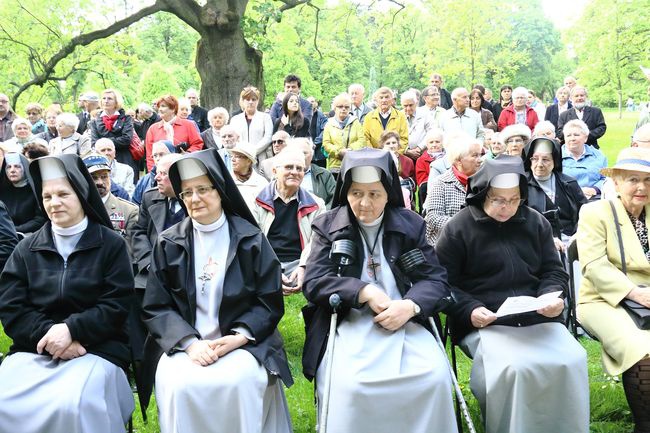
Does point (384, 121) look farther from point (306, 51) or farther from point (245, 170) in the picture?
point (306, 51)

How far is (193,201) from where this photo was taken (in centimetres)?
423

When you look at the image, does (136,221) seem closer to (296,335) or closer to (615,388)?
(296,335)

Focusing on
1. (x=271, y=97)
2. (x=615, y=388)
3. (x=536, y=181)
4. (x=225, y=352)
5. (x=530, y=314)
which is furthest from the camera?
(x=271, y=97)

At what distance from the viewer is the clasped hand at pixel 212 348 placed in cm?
396

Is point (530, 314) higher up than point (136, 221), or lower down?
lower down

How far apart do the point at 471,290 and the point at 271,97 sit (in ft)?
105

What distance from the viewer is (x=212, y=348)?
4035 millimetres

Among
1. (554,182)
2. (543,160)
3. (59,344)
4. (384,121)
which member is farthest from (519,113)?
(59,344)

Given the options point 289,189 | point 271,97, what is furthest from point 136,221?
point 271,97

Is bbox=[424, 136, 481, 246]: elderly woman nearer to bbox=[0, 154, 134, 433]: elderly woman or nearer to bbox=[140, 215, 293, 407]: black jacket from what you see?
bbox=[140, 215, 293, 407]: black jacket

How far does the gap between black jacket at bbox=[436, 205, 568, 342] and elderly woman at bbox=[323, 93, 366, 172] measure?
545cm

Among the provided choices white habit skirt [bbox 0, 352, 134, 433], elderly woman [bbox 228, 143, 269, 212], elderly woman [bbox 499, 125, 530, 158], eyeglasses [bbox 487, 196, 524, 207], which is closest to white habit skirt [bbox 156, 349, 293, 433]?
white habit skirt [bbox 0, 352, 134, 433]

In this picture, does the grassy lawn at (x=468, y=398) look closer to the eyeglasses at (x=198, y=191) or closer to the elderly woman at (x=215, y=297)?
the elderly woman at (x=215, y=297)

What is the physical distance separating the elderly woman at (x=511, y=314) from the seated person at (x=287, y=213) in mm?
1884
